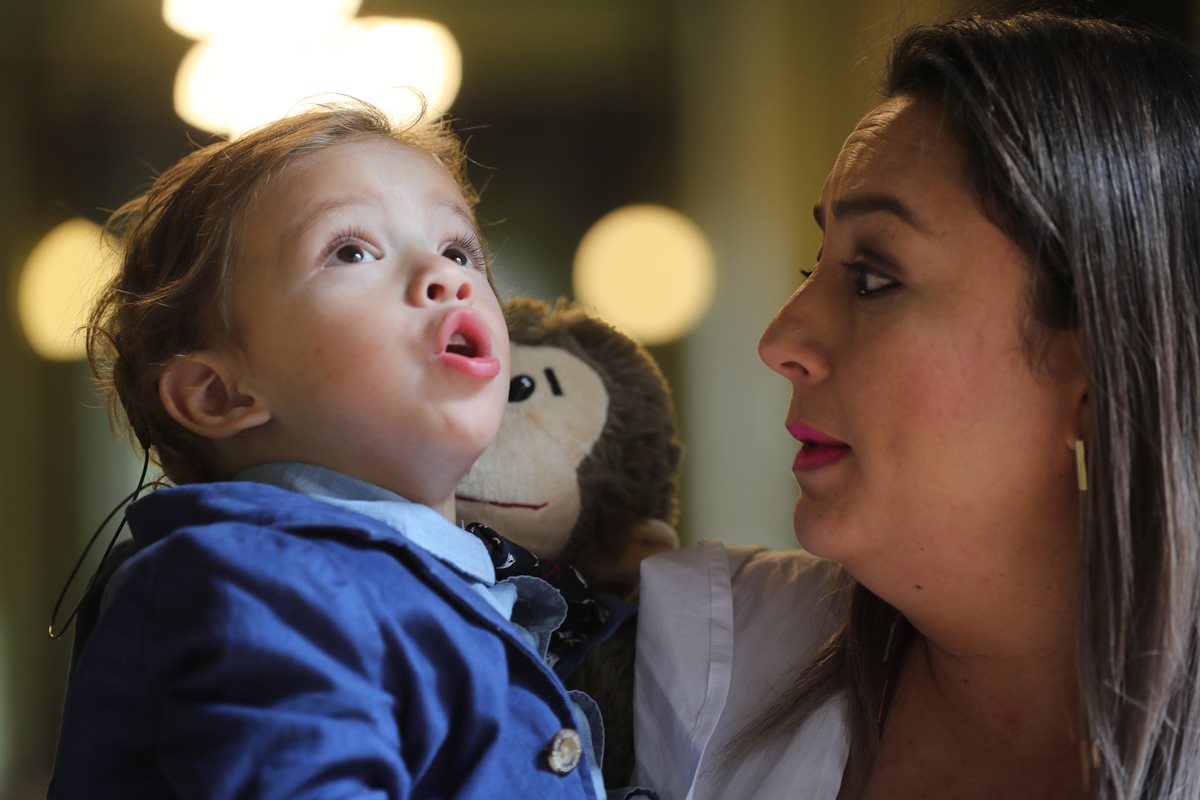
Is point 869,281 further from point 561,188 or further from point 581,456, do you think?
point 561,188

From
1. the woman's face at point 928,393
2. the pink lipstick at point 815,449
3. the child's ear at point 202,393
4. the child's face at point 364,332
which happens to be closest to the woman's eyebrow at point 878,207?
the woman's face at point 928,393

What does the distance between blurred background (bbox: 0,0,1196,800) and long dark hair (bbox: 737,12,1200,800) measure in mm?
2504

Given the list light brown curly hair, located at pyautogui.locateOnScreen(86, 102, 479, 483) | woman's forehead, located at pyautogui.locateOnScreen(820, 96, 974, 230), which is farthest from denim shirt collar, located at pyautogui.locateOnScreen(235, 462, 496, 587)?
woman's forehead, located at pyautogui.locateOnScreen(820, 96, 974, 230)

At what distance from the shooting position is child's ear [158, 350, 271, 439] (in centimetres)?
104

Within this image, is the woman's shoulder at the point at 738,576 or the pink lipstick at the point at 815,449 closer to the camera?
the pink lipstick at the point at 815,449

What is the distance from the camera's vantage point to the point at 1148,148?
3.25 ft

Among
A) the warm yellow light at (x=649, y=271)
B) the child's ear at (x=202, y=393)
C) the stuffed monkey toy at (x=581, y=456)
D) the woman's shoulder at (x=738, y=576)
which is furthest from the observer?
the warm yellow light at (x=649, y=271)

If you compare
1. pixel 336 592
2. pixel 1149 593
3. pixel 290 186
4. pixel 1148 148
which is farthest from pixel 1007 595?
pixel 290 186

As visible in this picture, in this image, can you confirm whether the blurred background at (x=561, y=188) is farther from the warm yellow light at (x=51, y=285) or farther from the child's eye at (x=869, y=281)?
the child's eye at (x=869, y=281)

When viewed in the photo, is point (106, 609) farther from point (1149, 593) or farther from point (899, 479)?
point (1149, 593)

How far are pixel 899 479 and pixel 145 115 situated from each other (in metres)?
3.39

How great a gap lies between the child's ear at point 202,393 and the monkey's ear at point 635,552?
1.59 ft

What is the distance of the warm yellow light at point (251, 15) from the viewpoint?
8.91ft

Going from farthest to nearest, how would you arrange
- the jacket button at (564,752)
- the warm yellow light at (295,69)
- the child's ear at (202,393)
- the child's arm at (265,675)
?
the warm yellow light at (295,69)
the child's ear at (202,393)
the jacket button at (564,752)
the child's arm at (265,675)
